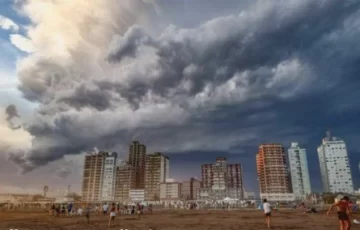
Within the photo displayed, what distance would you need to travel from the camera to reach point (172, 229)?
2080 centimetres

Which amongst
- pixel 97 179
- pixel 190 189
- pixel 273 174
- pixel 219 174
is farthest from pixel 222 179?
pixel 97 179

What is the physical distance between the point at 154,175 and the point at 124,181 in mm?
20808

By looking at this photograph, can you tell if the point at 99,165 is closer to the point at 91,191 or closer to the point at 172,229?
the point at 91,191

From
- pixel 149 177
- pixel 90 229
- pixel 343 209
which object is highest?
pixel 149 177

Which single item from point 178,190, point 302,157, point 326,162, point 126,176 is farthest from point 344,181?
point 126,176

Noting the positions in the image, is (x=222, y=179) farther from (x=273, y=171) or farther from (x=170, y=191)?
(x=273, y=171)

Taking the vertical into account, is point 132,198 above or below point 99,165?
below

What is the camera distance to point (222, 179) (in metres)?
179

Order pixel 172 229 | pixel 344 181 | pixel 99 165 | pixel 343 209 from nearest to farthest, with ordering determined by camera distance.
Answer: pixel 343 209 < pixel 172 229 < pixel 344 181 < pixel 99 165

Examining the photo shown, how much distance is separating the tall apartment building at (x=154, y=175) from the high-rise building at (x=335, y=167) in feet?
348

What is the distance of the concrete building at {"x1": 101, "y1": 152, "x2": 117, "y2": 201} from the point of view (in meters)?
183

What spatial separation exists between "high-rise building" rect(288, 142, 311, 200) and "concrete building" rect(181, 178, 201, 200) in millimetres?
64978

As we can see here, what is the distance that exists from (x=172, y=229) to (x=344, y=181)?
575 feet

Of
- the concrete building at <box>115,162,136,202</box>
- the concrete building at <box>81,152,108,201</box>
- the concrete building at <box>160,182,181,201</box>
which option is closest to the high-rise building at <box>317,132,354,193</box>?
the concrete building at <box>160,182,181,201</box>
